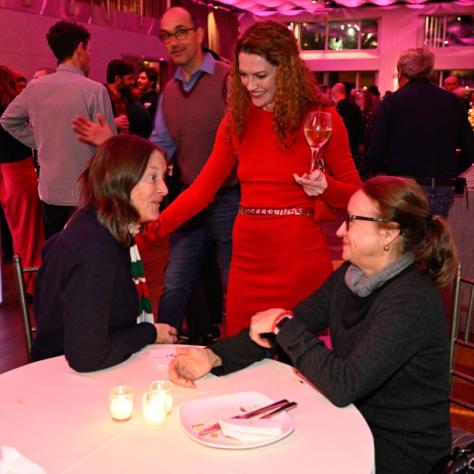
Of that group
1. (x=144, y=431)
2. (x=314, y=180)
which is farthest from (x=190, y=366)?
(x=314, y=180)

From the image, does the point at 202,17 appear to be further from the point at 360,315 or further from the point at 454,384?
the point at 360,315

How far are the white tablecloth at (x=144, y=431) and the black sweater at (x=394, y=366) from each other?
8cm

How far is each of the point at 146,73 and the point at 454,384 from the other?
497cm

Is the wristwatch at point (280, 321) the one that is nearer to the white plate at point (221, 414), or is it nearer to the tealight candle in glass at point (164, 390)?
the white plate at point (221, 414)

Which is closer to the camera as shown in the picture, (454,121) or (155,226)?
(155,226)

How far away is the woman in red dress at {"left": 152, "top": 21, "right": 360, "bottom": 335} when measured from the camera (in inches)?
92.2

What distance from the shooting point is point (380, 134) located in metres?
4.21

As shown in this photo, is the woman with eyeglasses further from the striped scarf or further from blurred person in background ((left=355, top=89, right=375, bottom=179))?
blurred person in background ((left=355, top=89, right=375, bottom=179))

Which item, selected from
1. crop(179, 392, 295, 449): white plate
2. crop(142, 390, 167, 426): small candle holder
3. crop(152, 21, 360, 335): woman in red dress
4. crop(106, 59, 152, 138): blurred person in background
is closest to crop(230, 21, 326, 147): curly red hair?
crop(152, 21, 360, 335): woman in red dress

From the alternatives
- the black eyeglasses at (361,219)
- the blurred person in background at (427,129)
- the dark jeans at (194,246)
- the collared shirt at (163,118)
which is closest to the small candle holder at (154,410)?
the black eyeglasses at (361,219)

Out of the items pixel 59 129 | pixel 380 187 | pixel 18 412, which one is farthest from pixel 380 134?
pixel 18 412

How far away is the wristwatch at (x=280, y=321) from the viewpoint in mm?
1652

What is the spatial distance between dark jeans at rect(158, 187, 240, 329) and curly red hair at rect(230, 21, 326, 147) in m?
0.96

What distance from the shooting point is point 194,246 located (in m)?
3.35
